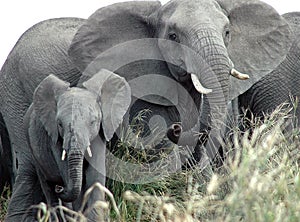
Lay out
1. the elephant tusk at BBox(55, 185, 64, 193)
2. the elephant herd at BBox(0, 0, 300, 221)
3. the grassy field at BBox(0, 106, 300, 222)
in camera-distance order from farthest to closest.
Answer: the elephant tusk at BBox(55, 185, 64, 193) → the elephant herd at BBox(0, 0, 300, 221) → the grassy field at BBox(0, 106, 300, 222)

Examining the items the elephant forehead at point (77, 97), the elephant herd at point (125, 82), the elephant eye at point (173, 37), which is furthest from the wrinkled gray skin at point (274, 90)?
the elephant forehead at point (77, 97)

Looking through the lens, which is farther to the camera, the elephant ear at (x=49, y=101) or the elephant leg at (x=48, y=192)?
the elephant leg at (x=48, y=192)

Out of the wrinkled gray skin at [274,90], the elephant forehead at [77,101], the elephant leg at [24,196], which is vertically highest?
the elephant forehead at [77,101]

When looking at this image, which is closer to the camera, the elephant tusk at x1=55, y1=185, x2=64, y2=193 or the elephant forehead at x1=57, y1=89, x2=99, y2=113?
the elephant forehead at x1=57, y1=89, x2=99, y2=113

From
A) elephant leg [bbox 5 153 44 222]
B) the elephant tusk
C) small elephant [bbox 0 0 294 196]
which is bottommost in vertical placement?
elephant leg [bbox 5 153 44 222]

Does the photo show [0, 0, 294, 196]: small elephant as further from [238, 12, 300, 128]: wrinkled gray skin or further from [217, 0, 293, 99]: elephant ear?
[238, 12, 300, 128]: wrinkled gray skin

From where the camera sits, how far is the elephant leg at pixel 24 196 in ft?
27.8

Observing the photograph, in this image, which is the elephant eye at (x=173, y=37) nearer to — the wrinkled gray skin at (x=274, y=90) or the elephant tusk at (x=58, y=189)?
the elephant tusk at (x=58, y=189)

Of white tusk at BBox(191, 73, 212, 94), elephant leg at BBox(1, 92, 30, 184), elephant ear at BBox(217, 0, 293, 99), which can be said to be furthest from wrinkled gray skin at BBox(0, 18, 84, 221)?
white tusk at BBox(191, 73, 212, 94)

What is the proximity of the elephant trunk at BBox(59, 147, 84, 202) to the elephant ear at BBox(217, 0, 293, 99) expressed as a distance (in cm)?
203

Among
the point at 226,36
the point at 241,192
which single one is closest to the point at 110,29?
the point at 226,36

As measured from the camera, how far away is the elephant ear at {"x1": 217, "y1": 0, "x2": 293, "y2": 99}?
29.0 feet

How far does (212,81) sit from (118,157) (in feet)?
2.78

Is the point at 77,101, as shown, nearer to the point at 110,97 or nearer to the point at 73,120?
the point at 73,120
